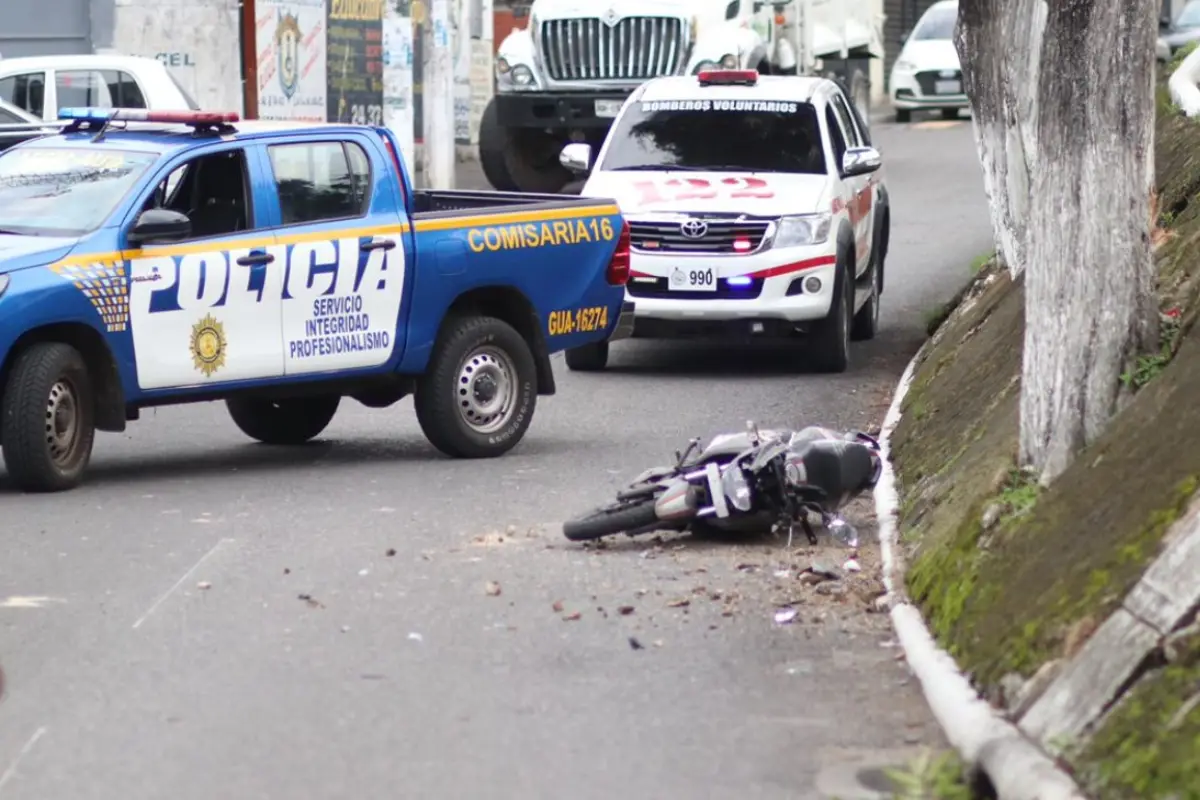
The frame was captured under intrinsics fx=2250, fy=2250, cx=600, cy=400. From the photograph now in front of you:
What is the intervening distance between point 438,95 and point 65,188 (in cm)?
1719

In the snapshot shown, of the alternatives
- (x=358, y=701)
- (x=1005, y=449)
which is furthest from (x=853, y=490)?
(x=358, y=701)

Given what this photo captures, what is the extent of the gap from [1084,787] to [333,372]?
22.2 feet

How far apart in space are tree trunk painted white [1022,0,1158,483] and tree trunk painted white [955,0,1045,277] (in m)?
4.84

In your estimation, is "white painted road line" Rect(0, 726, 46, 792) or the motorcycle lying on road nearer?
"white painted road line" Rect(0, 726, 46, 792)

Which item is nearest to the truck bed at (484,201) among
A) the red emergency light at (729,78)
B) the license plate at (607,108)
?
the red emergency light at (729,78)

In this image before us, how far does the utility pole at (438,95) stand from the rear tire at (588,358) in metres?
12.4

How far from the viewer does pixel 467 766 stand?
6051mm

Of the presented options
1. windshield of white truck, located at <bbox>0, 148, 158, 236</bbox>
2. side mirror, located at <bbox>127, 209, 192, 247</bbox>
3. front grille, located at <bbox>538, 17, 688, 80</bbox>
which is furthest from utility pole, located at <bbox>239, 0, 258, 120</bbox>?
side mirror, located at <bbox>127, 209, 192, 247</bbox>

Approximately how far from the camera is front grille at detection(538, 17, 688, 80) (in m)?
24.7

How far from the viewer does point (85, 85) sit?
2122 centimetres

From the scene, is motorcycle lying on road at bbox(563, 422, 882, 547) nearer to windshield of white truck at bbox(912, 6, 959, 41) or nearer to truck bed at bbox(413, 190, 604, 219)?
truck bed at bbox(413, 190, 604, 219)

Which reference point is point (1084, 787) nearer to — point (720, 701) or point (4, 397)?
point (720, 701)

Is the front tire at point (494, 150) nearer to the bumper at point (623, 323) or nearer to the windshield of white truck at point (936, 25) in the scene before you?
the bumper at point (623, 323)

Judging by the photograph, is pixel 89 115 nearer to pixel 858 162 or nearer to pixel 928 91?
pixel 858 162
